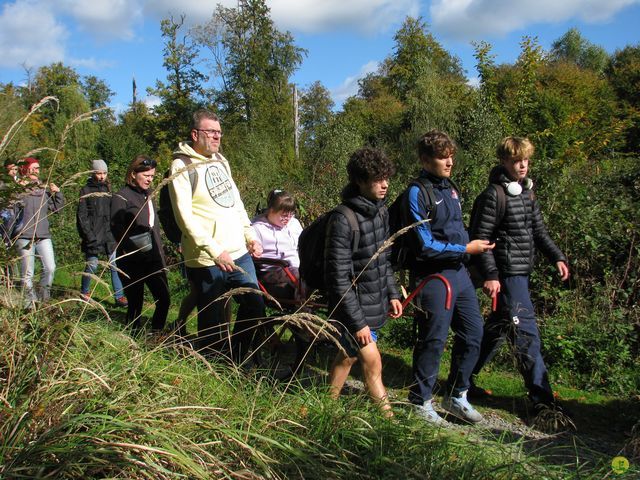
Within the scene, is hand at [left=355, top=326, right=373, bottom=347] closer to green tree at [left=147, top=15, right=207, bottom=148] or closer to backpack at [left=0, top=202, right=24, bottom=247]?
backpack at [left=0, top=202, right=24, bottom=247]

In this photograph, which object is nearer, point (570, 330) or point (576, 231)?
point (570, 330)

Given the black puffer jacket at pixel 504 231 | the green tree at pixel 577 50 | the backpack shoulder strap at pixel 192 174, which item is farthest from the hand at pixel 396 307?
the green tree at pixel 577 50

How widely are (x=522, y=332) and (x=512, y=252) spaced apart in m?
0.63

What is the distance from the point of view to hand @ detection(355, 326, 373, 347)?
367 centimetres

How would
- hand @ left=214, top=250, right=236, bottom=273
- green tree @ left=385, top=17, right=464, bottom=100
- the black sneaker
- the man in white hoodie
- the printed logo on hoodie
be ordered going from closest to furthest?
→ hand @ left=214, top=250, right=236, bottom=273 < the man in white hoodie < the printed logo on hoodie < the black sneaker < green tree @ left=385, top=17, right=464, bottom=100

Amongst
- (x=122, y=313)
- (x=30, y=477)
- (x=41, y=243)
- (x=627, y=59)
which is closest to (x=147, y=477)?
(x=30, y=477)

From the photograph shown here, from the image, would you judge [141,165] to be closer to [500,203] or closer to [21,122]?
[21,122]

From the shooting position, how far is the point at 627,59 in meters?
47.1

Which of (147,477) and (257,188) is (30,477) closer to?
(147,477)

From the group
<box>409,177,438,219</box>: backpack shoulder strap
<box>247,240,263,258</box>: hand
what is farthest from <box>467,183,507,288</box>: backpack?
<box>247,240,263,258</box>: hand

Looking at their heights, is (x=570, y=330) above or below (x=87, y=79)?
below

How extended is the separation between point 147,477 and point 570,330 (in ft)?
15.5

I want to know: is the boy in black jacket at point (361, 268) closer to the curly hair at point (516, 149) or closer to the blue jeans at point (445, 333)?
the blue jeans at point (445, 333)

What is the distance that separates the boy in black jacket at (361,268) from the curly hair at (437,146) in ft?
1.73
